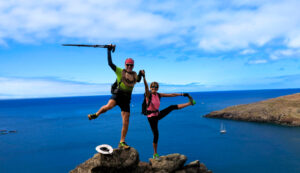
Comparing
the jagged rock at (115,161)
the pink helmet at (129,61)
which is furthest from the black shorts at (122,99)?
the jagged rock at (115,161)

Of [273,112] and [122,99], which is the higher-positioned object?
[122,99]

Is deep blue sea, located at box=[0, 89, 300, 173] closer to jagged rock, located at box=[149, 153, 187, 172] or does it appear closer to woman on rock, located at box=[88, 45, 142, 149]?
jagged rock, located at box=[149, 153, 187, 172]

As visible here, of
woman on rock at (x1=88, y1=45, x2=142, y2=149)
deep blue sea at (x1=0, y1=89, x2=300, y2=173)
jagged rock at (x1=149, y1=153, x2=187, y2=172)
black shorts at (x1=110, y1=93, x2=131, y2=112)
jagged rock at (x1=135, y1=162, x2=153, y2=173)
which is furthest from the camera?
deep blue sea at (x1=0, y1=89, x2=300, y2=173)

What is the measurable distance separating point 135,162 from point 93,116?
14.3ft

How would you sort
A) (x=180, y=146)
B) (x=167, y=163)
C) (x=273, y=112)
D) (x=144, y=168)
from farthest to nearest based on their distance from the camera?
(x=273, y=112) < (x=180, y=146) < (x=167, y=163) < (x=144, y=168)

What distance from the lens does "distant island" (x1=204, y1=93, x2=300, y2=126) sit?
7612 cm

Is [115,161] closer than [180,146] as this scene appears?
Yes

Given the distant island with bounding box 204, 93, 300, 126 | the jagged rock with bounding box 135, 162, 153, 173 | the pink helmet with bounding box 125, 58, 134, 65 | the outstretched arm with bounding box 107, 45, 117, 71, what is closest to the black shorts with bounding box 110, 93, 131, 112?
the outstretched arm with bounding box 107, 45, 117, 71

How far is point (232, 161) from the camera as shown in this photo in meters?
55.3

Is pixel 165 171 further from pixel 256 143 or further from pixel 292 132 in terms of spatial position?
pixel 292 132

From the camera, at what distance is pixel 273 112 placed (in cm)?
A: 8088

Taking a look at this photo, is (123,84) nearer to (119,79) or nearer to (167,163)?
(119,79)

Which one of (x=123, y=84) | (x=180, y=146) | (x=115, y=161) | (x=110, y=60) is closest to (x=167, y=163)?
(x=115, y=161)

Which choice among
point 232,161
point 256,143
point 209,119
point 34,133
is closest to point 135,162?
point 232,161
